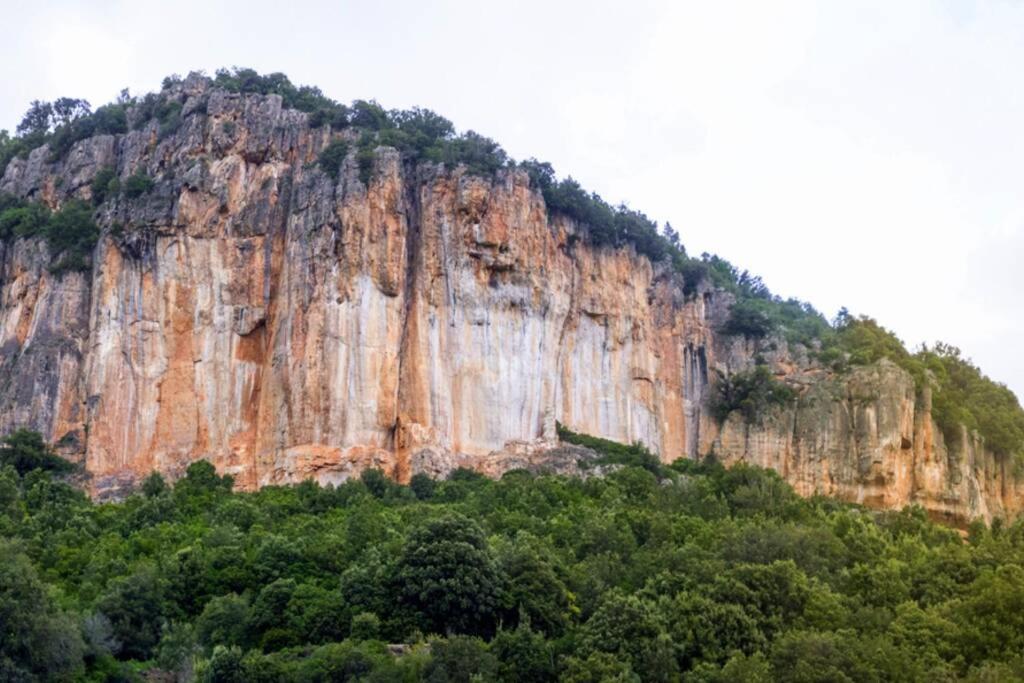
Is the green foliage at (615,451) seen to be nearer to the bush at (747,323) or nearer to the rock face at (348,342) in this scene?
the rock face at (348,342)

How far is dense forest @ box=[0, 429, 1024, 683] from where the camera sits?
162 ft

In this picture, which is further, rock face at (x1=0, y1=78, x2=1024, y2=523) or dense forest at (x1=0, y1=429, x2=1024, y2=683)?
rock face at (x1=0, y1=78, x2=1024, y2=523)

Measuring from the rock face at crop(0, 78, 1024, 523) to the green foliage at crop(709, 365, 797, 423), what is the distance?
21.2 inches

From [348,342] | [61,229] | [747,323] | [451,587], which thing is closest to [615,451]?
[747,323]

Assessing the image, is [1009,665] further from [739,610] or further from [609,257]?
[609,257]

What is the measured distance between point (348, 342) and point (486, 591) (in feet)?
66.9

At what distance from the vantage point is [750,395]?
7969 cm

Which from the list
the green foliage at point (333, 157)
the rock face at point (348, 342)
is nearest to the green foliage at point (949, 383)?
the rock face at point (348, 342)

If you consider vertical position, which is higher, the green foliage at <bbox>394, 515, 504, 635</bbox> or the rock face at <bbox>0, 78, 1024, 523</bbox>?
the rock face at <bbox>0, 78, 1024, 523</bbox>

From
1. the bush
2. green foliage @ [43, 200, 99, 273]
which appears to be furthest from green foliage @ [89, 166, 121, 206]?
the bush

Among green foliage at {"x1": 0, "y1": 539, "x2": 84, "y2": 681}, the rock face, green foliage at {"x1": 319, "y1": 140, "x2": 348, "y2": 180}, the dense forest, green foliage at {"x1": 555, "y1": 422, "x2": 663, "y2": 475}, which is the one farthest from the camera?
green foliage at {"x1": 319, "y1": 140, "x2": 348, "y2": 180}

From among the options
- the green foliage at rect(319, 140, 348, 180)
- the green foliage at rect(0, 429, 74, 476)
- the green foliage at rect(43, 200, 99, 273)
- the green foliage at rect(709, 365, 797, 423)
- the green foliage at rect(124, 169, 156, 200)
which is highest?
the green foliage at rect(319, 140, 348, 180)

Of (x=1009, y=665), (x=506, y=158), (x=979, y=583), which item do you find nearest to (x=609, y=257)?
(x=506, y=158)

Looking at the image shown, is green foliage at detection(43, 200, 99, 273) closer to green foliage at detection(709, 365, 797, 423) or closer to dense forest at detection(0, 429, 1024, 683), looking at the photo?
dense forest at detection(0, 429, 1024, 683)
